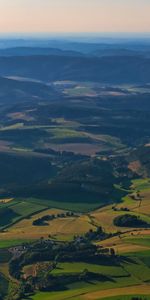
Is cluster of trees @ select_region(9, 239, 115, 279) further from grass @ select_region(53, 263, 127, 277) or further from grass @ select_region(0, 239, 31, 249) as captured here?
grass @ select_region(0, 239, 31, 249)

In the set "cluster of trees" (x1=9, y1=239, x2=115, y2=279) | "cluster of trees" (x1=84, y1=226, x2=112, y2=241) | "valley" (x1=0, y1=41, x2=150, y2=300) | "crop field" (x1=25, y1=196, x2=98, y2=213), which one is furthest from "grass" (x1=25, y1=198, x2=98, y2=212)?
"cluster of trees" (x1=9, y1=239, x2=115, y2=279)

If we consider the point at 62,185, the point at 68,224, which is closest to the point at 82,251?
the point at 68,224

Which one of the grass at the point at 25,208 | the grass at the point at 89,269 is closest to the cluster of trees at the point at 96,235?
the grass at the point at 89,269

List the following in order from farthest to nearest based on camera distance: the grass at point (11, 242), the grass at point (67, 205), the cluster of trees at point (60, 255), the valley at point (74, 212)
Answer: the grass at point (67, 205) < the grass at point (11, 242) < the cluster of trees at point (60, 255) < the valley at point (74, 212)

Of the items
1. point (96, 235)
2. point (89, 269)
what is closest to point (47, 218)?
point (96, 235)

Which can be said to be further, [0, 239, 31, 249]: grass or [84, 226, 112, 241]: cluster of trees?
[84, 226, 112, 241]: cluster of trees

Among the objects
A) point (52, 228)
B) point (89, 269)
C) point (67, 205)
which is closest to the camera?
point (89, 269)

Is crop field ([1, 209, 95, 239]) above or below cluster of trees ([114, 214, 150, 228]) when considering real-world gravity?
below

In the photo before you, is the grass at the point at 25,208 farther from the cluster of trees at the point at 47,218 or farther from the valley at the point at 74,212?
the cluster of trees at the point at 47,218

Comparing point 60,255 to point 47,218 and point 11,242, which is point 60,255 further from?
point 47,218

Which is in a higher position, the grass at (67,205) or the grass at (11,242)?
the grass at (67,205)

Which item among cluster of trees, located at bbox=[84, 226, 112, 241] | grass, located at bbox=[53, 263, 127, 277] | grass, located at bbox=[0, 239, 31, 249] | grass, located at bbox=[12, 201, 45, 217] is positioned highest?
grass, located at bbox=[12, 201, 45, 217]

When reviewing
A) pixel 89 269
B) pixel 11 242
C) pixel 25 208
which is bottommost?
pixel 11 242
